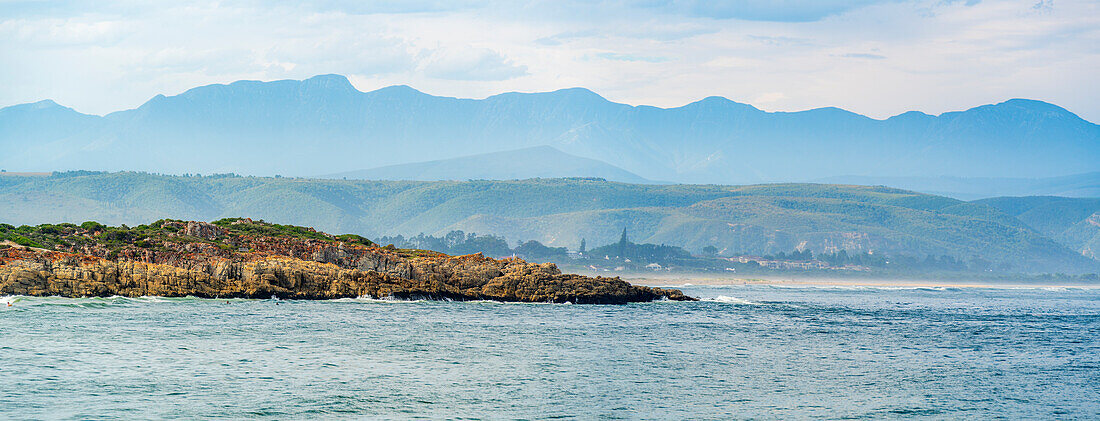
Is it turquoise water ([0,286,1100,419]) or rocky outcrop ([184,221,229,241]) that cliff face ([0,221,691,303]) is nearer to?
rocky outcrop ([184,221,229,241])

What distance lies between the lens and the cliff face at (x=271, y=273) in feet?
260

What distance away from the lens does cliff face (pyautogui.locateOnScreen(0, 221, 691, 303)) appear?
79312mm

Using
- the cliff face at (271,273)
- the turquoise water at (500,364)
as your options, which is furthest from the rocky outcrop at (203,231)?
the turquoise water at (500,364)

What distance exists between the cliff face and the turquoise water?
12.2 ft

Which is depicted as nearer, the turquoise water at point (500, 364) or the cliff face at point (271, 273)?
the turquoise water at point (500, 364)

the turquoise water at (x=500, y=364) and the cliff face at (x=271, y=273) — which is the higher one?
the cliff face at (x=271, y=273)

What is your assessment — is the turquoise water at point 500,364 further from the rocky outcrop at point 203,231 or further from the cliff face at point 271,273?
the rocky outcrop at point 203,231

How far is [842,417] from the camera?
42.7 m

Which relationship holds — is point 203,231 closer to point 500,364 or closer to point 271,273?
point 271,273

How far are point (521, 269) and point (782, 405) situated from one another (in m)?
53.0

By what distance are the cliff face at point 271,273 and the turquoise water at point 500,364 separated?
3731 mm

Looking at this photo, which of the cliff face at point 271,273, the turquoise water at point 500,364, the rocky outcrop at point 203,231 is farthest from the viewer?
the rocky outcrop at point 203,231

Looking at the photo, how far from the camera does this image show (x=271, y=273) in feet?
282

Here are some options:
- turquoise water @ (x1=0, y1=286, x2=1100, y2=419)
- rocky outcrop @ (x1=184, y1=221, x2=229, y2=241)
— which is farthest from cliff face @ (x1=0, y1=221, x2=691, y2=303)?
turquoise water @ (x1=0, y1=286, x2=1100, y2=419)
